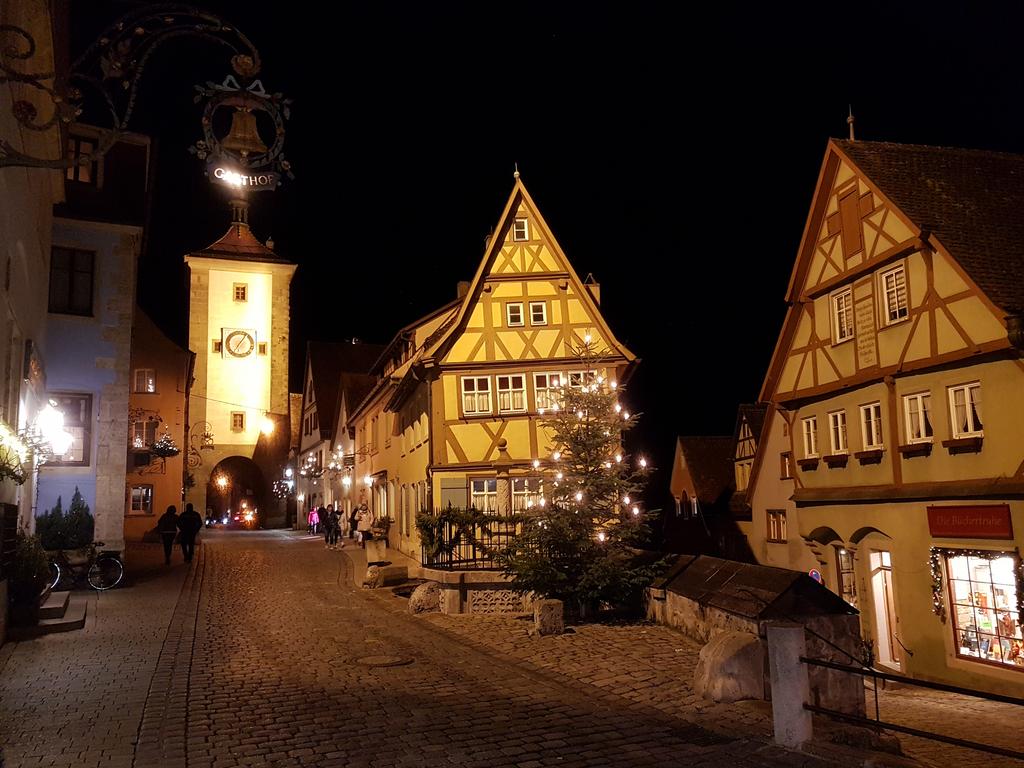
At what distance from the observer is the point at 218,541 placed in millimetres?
35344

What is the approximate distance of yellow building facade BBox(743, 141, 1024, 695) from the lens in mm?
16281

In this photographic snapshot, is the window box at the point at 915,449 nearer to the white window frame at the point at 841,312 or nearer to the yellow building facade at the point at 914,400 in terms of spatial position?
the yellow building facade at the point at 914,400

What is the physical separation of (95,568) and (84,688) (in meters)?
10.0

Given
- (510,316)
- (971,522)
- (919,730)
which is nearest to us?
(919,730)

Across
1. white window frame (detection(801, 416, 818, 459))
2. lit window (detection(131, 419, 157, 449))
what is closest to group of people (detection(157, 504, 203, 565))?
lit window (detection(131, 419, 157, 449))

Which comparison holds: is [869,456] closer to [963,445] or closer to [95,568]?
[963,445]

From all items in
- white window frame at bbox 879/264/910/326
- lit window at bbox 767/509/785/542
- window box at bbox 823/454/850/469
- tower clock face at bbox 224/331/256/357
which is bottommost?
lit window at bbox 767/509/785/542

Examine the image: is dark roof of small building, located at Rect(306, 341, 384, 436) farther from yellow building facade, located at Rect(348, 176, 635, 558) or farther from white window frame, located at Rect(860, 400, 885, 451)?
white window frame, located at Rect(860, 400, 885, 451)

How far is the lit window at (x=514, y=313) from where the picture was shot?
26438 millimetres

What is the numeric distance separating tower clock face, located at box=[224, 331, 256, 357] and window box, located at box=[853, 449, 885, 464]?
44.6 metres

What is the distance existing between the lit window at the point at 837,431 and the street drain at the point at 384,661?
44.4 ft

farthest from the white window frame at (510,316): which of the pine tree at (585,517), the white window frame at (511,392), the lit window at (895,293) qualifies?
the lit window at (895,293)

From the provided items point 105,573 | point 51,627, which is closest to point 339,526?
point 105,573

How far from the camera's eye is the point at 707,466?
44219 millimetres
